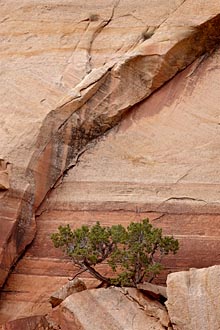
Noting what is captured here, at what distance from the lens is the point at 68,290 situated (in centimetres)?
1335

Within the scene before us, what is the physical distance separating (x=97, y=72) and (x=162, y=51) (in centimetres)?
135

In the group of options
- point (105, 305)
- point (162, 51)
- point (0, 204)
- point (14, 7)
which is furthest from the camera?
point (14, 7)

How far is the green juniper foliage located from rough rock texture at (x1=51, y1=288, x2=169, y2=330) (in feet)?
1.61

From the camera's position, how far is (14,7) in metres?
17.2

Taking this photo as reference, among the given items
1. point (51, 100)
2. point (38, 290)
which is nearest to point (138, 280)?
point (38, 290)

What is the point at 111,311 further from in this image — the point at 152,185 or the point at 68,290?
the point at 152,185

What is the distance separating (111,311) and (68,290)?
4.31 ft

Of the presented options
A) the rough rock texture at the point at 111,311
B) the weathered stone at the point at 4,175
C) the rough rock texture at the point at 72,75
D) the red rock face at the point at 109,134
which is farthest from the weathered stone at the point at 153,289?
the weathered stone at the point at 4,175

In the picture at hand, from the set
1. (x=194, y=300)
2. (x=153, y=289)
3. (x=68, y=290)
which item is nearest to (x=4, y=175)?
(x=68, y=290)

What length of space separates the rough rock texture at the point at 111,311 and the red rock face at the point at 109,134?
1.78 m

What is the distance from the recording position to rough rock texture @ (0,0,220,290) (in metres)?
15.0

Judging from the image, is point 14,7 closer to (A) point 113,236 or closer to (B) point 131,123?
(B) point 131,123

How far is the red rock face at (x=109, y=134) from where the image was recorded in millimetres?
14656

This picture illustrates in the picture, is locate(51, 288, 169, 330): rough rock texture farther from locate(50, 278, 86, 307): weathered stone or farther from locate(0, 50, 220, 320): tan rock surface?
locate(0, 50, 220, 320): tan rock surface
